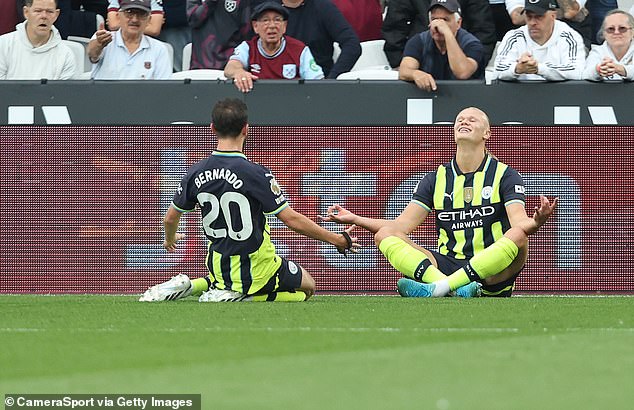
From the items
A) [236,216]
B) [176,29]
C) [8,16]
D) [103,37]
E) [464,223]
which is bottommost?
[464,223]

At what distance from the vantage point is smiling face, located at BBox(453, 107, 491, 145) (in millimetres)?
9508

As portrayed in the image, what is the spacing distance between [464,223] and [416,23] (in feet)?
10.6

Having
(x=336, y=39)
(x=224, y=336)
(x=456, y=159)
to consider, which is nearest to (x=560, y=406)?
(x=224, y=336)

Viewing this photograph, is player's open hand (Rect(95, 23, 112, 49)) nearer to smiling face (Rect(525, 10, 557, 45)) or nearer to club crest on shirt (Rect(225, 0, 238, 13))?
club crest on shirt (Rect(225, 0, 238, 13))

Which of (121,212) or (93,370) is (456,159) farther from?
(93,370)

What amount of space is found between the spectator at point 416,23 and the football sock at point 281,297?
3.72m

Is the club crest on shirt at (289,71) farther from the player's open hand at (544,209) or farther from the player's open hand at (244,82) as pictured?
the player's open hand at (544,209)

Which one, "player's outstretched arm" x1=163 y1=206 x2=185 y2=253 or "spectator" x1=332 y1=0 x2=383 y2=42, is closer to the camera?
"player's outstretched arm" x1=163 y1=206 x2=185 y2=253

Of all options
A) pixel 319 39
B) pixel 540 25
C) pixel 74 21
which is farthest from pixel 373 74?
pixel 74 21

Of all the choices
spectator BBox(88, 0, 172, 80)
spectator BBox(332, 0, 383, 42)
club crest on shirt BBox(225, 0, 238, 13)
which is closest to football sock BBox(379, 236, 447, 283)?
spectator BBox(88, 0, 172, 80)

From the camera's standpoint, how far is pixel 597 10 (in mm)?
12812

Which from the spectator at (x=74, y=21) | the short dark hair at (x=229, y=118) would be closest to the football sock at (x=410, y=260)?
the short dark hair at (x=229, y=118)

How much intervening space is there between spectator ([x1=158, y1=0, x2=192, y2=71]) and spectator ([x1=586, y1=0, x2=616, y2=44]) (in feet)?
13.5

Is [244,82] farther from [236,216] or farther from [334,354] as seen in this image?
[334,354]
